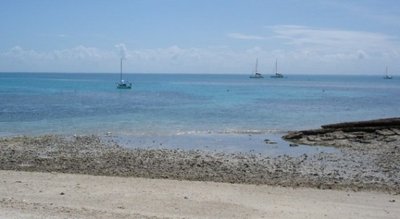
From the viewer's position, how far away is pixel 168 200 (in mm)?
13469

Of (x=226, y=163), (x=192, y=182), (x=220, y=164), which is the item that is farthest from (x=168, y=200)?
(x=226, y=163)

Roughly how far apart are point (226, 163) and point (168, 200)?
7255 mm

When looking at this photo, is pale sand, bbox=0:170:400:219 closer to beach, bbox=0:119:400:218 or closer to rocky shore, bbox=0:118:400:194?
beach, bbox=0:119:400:218

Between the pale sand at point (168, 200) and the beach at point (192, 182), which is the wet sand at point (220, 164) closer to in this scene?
the beach at point (192, 182)

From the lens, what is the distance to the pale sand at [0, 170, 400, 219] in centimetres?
1195

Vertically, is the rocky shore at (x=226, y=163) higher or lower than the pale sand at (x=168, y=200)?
lower

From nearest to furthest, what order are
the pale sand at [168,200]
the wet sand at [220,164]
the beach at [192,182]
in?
the pale sand at [168,200] → the beach at [192,182] → the wet sand at [220,164]

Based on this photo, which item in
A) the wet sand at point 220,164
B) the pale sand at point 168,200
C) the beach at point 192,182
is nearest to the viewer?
the pale sand at point 168,200

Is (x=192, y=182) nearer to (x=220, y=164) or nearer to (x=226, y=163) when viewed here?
(x=220, y=164)

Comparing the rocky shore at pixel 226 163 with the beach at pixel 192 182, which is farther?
the rocky shore at pixel 226 163

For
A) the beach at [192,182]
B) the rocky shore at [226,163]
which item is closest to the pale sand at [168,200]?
the beach at [192,182]

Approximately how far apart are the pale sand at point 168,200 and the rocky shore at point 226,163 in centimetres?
129

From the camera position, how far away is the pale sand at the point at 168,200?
12.0 m

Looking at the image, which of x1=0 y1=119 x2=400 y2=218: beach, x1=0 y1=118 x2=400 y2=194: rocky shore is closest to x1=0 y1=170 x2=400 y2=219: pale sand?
x1=0 y1=119 x2=400 y2=218: beach
